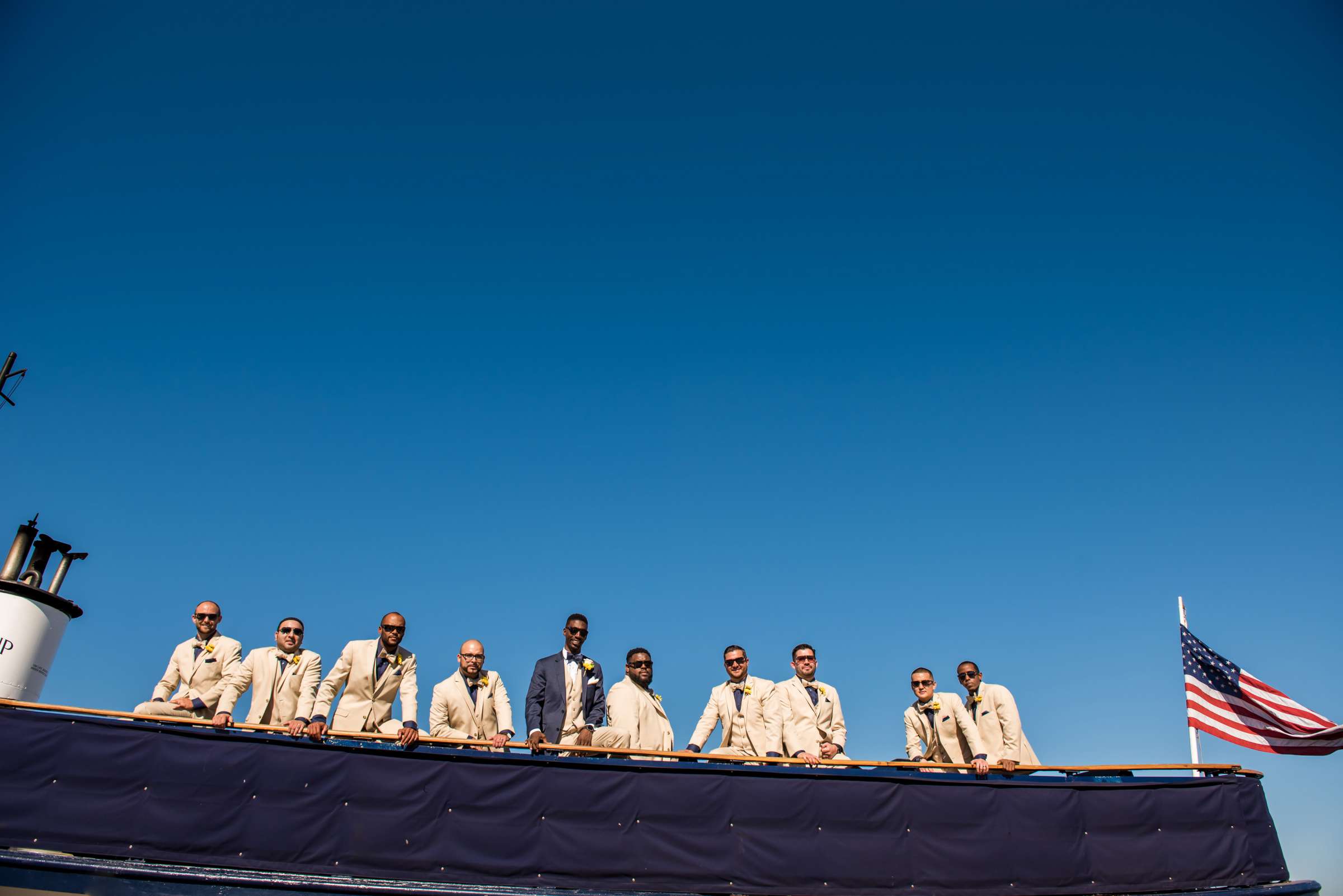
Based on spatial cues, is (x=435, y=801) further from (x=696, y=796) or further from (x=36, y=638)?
(x=36, y=638)

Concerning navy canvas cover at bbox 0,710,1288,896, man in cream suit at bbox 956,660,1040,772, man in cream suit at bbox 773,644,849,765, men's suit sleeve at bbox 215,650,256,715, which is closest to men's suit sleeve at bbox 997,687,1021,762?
man in cream suit at bbox 956,660,1040,772

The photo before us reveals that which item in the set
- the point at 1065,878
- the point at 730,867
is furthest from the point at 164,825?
the point at 1065,878

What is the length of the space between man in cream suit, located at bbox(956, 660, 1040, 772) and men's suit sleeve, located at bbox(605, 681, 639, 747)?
3946mm

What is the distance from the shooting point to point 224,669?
895 centimetres

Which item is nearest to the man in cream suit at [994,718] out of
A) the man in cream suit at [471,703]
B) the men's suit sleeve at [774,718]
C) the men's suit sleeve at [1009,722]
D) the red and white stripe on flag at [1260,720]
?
the men's suit sleeve at [1009,722]

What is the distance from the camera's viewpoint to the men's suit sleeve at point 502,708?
28.0 ft

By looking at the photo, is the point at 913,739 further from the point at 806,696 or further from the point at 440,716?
the point at 440,716

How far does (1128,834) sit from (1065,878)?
3.16 ft

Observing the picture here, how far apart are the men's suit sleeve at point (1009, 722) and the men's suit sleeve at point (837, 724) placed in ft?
6.54

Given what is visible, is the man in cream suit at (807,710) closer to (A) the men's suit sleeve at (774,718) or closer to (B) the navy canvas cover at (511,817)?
(A) the men's suit sleeve at (774,718)

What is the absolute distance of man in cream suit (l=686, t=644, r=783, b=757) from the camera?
912 cm

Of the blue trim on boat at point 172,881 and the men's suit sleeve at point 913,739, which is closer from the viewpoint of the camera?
the blue trim on boat at point 172,881

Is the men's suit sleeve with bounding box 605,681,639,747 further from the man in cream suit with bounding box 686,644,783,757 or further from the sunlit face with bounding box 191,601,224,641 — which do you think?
the sunlit face with bounding box 191,601,224,641

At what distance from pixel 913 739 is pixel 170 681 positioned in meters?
8.24
